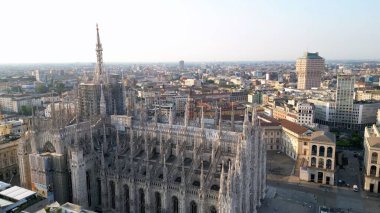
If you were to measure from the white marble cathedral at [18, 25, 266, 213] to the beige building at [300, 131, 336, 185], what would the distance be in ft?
67.7

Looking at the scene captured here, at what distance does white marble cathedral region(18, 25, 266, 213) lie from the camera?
5416 centimetres

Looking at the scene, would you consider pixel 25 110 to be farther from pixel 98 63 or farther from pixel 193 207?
pixel 193 207

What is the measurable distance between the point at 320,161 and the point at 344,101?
242 ft

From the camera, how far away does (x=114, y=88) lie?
76.0 m

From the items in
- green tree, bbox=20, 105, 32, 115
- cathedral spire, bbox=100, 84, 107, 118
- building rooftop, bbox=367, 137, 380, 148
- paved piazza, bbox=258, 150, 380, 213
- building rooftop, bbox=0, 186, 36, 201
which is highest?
cathedral spire, bbox=100, 84, 107, 118

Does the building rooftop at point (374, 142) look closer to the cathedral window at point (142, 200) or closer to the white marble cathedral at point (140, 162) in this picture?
the white marble cathedral at point (140, 162)

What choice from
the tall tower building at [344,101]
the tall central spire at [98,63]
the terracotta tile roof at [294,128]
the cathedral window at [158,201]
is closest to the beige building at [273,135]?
the terracotta tile roof at [294,128]

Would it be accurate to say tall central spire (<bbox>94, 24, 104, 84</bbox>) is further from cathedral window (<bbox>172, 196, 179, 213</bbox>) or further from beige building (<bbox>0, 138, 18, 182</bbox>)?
cathedral window (<bbox>172, 196, 179, 213</bbox>)

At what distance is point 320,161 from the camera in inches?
3231

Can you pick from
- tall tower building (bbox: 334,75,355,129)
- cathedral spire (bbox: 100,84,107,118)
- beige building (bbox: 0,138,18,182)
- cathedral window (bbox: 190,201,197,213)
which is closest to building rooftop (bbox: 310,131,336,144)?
cathedral window (bbox: 190,201,197,213)

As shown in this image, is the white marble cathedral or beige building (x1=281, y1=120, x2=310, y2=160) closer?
the white marble cathedral

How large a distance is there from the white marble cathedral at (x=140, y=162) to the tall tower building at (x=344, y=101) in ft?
310

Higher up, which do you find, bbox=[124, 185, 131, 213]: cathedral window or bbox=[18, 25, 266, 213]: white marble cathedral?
bbox=[18, 25, 266, 213]: white marble cathedral

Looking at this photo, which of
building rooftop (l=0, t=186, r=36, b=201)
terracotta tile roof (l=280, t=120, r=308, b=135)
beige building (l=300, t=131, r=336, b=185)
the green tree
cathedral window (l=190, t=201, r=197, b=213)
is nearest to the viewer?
building rooftop (l=0, t=186, r=36, b=201)
